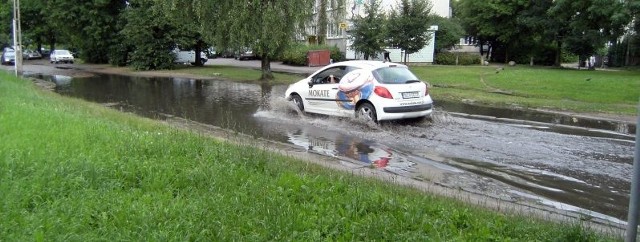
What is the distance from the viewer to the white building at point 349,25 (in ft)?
93.1

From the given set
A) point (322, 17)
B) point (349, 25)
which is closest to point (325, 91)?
point (322, 17)

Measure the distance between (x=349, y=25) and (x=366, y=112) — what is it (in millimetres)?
27260

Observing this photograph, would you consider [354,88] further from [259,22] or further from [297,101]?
[259,22]

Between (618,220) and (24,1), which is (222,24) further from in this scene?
(24,1)

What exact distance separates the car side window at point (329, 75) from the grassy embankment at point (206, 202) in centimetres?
644

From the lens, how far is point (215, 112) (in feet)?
52.2

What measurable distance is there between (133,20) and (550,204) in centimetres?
3735

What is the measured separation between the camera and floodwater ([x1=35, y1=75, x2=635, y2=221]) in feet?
24.6

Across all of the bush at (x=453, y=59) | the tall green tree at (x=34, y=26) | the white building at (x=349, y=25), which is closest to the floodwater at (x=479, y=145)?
the white building at (x=349, y=25)

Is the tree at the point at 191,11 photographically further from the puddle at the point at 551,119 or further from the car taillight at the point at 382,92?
the car taillight at the point at 382,92

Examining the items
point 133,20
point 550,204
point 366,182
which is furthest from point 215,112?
point 133,20

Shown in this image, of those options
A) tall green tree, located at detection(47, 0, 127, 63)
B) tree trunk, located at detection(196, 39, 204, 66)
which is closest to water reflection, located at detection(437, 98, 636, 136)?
tree trunk, located at detection(196, 39, 204, 66)

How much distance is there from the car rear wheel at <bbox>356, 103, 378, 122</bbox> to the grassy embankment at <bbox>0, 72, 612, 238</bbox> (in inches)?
205

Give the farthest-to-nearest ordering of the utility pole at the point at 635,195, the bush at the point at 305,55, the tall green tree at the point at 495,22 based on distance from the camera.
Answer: the bush at the point at 305,55
the tall green tree at the point at 495,22
the utility pole at the point at 635,195
